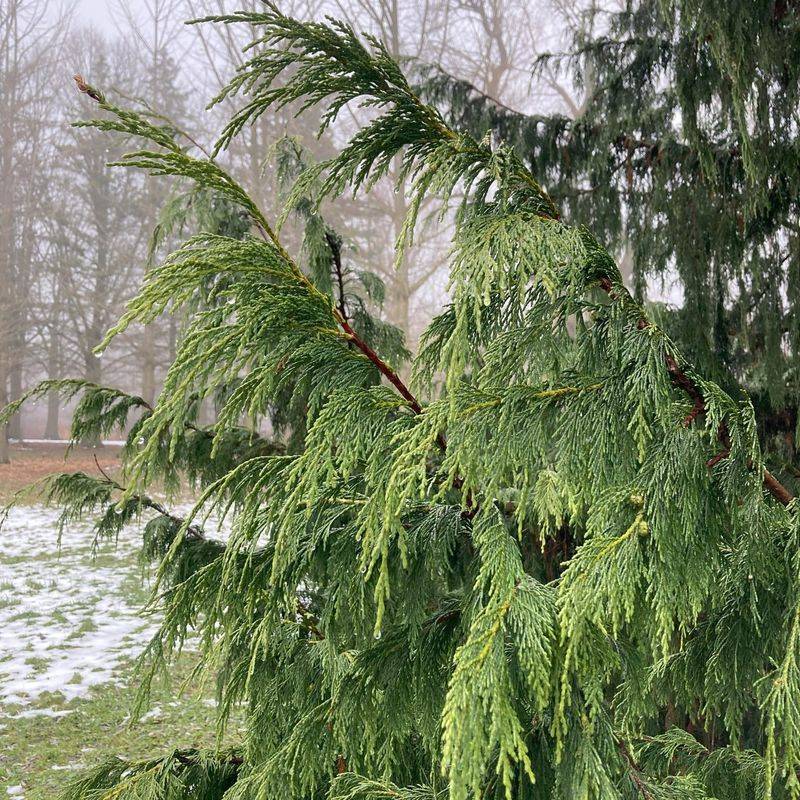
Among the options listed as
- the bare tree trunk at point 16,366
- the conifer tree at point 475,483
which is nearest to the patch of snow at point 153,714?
the conifer tree at point 475,483

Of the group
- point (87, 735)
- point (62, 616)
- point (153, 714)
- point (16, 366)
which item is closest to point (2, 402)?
point (16, 366)

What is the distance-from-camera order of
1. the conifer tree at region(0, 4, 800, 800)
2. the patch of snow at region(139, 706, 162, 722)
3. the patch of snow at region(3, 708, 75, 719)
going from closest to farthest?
the conifer tree at region(0, 4, 800, 800) < the patch of snow at region(3, 708, 75, 719) < the patch of snow at region(139, 706, 162, 722)

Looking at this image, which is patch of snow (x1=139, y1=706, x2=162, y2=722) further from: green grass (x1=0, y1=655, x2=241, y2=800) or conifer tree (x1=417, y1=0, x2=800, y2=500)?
conifer tree (x1=417, y1=0, x2=800, y2=500)

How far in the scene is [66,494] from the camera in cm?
360

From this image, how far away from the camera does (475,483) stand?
1.20 metres

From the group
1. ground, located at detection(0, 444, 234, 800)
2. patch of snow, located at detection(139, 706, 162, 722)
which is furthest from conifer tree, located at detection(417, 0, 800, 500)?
patch of snow, located at detection(139, 706, 162, 722)

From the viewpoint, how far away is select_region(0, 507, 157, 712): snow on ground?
694 cm

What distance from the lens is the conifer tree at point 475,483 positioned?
1.14 m

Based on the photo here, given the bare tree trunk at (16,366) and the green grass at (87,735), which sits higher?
the bare tree trunk at (16,366)

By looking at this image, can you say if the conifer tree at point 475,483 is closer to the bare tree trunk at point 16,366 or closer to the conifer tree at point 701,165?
the conifer tree at point 701,165

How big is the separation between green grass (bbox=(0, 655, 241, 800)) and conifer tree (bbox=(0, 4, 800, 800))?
4.35 m

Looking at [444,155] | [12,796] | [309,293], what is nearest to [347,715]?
[309,293]

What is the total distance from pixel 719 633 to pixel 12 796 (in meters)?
5.22

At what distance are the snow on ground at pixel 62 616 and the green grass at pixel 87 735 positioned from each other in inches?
9.9
